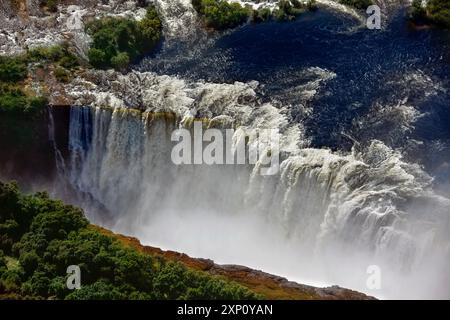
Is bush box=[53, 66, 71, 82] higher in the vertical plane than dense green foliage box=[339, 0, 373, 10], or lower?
lower

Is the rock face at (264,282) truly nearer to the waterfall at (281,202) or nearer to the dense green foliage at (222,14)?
the waterfall at (281,202)

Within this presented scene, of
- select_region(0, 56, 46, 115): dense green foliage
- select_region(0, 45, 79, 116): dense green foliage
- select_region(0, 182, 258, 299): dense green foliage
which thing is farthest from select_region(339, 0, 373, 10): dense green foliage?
select_region(0, 182, 258, 299): dense green foliage

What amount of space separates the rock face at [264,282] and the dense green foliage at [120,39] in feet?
61.1

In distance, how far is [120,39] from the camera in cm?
6247

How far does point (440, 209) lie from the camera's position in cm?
4544

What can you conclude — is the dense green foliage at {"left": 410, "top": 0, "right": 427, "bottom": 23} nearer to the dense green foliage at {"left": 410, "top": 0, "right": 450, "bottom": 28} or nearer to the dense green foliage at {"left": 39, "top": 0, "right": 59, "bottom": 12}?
the dense green foliage at {"left": 410, "top": 0, "right": 450, "bottom": 28}

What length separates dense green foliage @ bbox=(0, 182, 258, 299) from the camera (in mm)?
41281

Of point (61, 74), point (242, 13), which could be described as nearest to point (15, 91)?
point (61, 74)

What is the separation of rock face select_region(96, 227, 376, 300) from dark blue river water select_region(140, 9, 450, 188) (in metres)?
10.7

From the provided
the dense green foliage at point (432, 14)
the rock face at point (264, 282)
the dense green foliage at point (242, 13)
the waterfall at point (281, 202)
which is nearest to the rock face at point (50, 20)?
the dense green foliage at point (242, 13)

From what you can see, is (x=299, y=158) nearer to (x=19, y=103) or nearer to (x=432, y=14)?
(x=19, y=103)

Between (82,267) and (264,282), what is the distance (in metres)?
10.7
